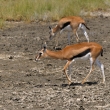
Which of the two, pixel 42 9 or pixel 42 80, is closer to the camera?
pixel 42 80

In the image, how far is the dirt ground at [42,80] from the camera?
9.20 metres

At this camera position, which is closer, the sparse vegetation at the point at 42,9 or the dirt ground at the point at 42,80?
the dirt ground at the point at 42,80

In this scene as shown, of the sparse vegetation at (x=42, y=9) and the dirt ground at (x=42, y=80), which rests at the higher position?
the dirt ground at (x=42, y=80)

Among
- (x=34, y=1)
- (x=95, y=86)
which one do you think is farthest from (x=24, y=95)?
(x=34, y=1)

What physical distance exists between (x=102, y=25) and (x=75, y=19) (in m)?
4.72

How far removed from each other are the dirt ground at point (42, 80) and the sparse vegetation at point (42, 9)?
3814mm

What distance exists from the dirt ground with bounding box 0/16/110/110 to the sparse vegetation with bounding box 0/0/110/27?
3.81 meters

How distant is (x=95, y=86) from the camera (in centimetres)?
1075

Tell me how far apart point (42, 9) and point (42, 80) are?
41.3 feet

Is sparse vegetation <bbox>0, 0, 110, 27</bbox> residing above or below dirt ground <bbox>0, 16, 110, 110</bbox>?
below

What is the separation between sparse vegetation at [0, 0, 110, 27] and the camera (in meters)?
22.5

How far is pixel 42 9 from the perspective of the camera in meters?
23.9

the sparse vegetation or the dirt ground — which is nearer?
the dirt ground

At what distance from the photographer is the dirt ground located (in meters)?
9.20
